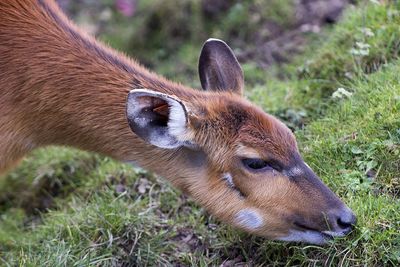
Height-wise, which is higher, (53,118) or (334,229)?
(53,118)

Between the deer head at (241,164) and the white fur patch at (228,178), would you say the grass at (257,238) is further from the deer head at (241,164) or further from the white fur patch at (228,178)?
the white fur patch at (228,178)

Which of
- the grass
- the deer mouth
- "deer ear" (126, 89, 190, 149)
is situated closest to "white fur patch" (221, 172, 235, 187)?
"deer ear" (126, 89, 190, 149)

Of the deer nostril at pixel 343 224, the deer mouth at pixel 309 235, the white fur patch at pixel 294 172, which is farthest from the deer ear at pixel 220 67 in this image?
the deer nostril at pixel 343 224

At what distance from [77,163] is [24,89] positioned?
2.04 meters

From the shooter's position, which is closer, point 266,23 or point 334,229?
point 334,229

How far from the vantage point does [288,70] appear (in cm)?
877

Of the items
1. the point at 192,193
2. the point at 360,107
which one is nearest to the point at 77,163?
the point at 192,193

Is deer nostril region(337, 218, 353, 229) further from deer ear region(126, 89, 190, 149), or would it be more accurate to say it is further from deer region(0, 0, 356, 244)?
deer ear region(126, 89, 190, 149)

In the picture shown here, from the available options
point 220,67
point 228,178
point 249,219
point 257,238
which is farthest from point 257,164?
point 220,67

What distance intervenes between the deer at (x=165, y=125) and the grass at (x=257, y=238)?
1.12ft

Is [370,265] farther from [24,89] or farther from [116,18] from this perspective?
[116,18]

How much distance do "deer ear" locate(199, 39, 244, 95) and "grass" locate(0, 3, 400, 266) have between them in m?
0.91

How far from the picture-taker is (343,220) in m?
5.28

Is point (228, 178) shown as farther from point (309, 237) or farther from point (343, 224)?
point (343, 224)
